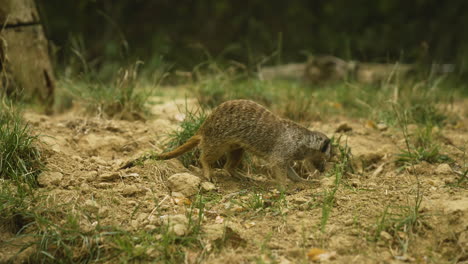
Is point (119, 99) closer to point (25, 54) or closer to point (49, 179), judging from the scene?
point (25, 54)

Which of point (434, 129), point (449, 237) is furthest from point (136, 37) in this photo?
point (449, 237)

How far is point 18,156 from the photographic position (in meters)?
3.04

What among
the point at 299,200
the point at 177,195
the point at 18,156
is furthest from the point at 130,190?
the point at 299,200

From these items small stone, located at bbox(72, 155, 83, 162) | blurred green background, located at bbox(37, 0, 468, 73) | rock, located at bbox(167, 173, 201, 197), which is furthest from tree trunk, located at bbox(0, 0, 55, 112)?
blurred green background, located at bbox(37, 0, 468, 73)

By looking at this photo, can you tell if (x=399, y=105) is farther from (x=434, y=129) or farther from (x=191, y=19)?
(x=191, y=19)

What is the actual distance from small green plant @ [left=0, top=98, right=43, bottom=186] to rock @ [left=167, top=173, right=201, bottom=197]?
893 mm

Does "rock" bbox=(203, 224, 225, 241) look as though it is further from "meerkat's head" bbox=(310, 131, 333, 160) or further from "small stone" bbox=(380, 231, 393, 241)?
"meerkat's head" bbox=(310, 131, 333, 160)

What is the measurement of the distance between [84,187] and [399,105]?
3.05 metres

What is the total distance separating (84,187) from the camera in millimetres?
2959

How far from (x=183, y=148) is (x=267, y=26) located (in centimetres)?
638

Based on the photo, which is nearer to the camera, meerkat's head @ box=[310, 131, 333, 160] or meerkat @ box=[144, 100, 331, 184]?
meerkat @ box=[144, 100, 331, 184]

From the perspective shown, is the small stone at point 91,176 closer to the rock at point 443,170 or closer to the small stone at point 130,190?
the small stone at point 130,190

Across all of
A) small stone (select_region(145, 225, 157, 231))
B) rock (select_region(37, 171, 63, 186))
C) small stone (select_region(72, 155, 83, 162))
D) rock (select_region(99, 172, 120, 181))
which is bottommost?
small stone (select_region(145, 225, 157, 231))

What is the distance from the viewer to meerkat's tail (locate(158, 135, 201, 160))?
11.3 ft
